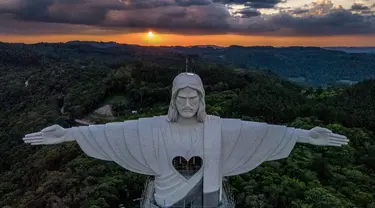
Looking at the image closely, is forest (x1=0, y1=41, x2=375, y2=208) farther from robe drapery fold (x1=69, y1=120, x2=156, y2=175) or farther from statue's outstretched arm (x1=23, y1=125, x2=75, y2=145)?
statue's outstretched arm (x1=23, y1=125, x2=75, y2=145)

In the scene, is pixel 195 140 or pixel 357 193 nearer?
pixel 195 140

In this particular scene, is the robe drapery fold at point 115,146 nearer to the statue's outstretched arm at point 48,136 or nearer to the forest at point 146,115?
the statue's outstretched arm at point 48,136

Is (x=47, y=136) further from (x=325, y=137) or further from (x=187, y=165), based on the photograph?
(x=325, y=137)

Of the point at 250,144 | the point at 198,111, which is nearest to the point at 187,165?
the point at 198,111

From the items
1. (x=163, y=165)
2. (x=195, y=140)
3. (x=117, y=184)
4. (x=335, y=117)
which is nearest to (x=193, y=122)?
(x=195, y=140)

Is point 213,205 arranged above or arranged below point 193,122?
below

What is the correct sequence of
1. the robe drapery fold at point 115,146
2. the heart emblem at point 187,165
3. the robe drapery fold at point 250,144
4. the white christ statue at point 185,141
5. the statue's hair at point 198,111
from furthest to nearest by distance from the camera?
the heart emblem at point 187,165 < the robe drapery fold at point 250,144 < the robe drapery fold at point 115,146 < the statue's hair at point 198,111 < the white christ statue at point 185,141

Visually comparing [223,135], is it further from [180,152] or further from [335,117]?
[335,117]

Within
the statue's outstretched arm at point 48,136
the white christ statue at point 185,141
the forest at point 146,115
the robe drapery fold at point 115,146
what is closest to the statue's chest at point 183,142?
the white christ statue at point 185,141
